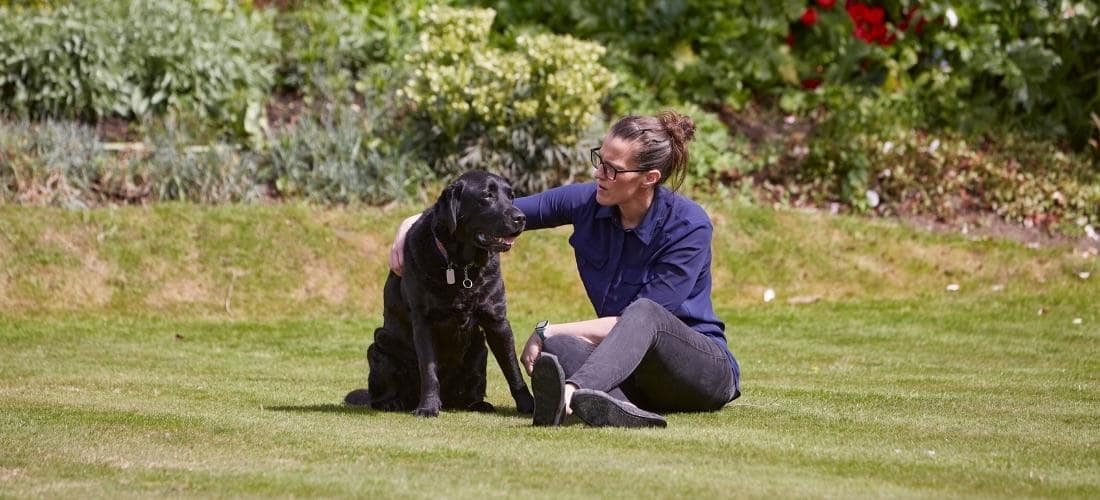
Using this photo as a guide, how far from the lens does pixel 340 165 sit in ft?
33.4

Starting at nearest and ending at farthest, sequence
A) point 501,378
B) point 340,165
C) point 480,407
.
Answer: point 480,407, point 501,378, point 340,165

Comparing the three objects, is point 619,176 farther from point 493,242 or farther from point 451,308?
point 451,308

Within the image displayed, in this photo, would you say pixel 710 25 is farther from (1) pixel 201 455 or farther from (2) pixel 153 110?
(1) pixel 201 455

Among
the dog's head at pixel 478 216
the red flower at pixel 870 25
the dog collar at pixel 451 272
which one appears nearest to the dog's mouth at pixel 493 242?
the dog's head at pixel 478 216

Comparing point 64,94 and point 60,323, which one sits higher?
point 64,94

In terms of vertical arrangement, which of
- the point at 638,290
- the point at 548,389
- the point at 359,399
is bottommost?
the point at 359,399

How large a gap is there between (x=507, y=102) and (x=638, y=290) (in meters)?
5.15

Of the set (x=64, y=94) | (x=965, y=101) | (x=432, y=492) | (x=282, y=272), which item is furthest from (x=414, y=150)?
(x=432, y=492)

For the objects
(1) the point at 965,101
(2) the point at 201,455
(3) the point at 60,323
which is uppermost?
(1) the point at 965,101

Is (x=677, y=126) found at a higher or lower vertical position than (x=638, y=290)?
higher

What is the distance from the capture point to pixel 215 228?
9391 millimetres

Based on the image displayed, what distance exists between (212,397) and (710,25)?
7005mm

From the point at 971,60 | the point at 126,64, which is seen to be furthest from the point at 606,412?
the point at 971,60

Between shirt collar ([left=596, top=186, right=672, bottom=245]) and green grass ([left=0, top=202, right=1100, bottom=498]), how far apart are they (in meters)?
0.67
